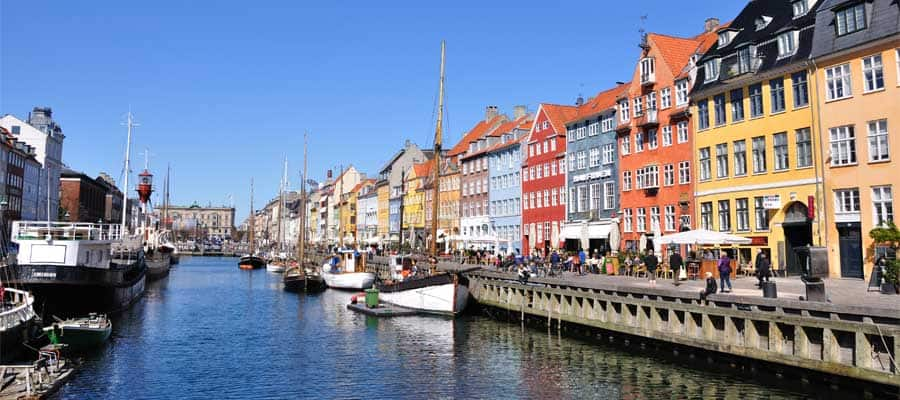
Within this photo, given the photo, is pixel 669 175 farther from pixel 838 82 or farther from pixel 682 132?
pixel 838 82

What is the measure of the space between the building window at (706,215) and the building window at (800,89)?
8931mm

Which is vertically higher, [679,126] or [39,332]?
[679,126]

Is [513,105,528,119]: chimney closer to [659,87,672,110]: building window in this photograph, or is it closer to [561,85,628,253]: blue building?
[561,85,628,253]: blue building

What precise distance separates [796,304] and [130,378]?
21.4 m

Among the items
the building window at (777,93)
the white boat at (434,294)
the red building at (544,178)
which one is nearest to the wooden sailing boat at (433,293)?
the white boat at (434,294)

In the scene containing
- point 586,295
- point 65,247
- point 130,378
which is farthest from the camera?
point 65,247

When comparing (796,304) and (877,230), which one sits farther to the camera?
(877,230)

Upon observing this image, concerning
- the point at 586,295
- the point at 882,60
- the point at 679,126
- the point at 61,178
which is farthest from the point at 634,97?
the point at 61,178

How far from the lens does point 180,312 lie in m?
44.9

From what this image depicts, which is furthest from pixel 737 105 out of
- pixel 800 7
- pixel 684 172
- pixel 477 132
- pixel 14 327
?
pixel 477 132

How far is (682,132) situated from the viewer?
46.4 meters

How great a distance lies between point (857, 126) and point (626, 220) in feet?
66.4

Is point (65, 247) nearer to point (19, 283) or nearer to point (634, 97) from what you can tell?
point (19, 283)

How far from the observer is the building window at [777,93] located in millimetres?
38000
